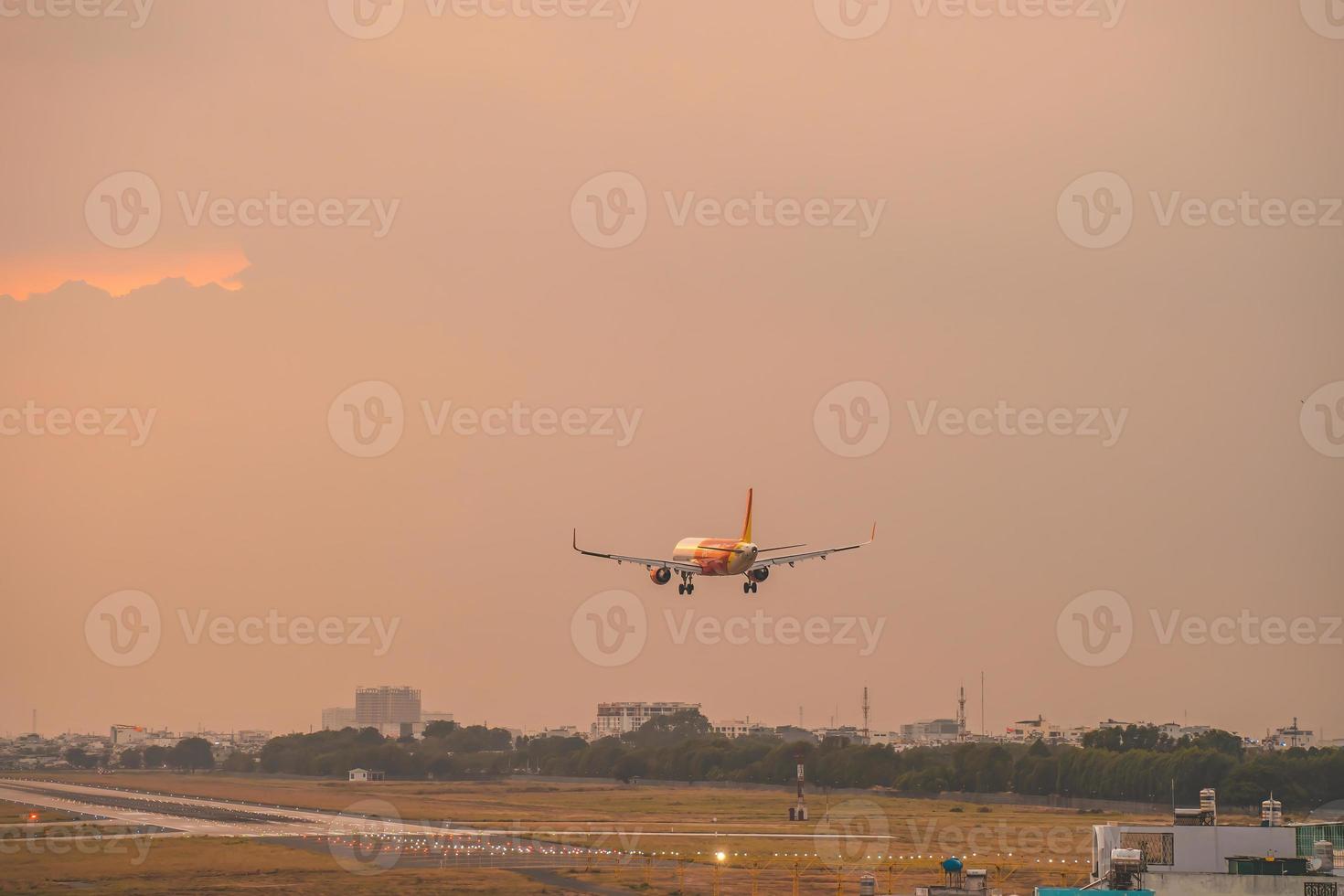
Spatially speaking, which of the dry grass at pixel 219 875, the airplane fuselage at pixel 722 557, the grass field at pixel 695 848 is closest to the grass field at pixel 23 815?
the grass field at pixel 695 848

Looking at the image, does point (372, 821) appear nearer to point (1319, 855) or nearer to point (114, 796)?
point (114, 796)

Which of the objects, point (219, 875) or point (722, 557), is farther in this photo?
point (722, 557)

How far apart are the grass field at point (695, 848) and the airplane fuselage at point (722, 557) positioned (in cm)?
2111

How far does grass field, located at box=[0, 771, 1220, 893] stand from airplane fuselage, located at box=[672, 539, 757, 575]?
69.3 feet

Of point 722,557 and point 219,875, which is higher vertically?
point 722,557

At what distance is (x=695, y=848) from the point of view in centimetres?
14288

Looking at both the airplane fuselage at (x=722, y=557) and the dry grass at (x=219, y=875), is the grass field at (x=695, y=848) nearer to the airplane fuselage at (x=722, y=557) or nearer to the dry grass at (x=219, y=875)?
the dry grass at (x=219, y=875)

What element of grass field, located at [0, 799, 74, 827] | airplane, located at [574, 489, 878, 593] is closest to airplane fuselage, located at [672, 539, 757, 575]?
airplane, located at [574, 489, 878, 593]

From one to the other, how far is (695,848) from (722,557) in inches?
1008

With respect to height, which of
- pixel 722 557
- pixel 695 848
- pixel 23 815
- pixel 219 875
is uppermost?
pixel 722 557

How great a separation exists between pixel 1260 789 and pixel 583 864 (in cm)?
8917

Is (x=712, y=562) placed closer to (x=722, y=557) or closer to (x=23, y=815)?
(x=722, y=557)

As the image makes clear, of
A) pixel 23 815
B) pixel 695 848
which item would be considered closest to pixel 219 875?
pixel 695 848

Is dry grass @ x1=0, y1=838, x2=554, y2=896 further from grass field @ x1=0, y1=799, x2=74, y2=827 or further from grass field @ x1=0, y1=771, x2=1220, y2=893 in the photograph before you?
grass field @ x1=0, y1=799, x2=74, y2=827
